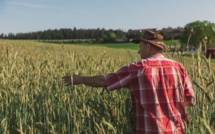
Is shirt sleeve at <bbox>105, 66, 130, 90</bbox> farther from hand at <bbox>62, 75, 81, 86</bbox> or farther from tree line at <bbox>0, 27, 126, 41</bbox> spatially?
tree line at <bbox>0, 27, 126, 41</bbox>

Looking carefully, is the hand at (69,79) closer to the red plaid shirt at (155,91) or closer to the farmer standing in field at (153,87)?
the farmer standing in field at (153,87)

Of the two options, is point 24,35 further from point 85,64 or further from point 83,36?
point 85,64

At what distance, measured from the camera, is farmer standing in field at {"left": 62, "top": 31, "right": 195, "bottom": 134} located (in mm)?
2348

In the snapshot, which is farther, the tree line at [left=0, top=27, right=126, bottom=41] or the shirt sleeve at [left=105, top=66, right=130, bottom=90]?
the tree line at [left=0, top=27, right=126, bottom=41]

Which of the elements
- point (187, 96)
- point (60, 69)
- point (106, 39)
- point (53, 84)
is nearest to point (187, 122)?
point (187, 96)

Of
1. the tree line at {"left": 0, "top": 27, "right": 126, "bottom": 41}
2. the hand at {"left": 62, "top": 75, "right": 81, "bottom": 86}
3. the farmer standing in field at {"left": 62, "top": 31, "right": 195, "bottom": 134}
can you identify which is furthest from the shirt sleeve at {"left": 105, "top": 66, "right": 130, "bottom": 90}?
the tree line at {"left": 0, "top": 27, "right": 126, "bottom": 41}

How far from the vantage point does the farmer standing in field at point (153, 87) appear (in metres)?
2.35

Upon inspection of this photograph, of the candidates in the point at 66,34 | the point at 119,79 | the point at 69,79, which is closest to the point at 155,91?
the point at 119,79

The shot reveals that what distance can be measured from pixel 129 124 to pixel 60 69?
3.50ft

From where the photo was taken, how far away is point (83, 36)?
83750 mm

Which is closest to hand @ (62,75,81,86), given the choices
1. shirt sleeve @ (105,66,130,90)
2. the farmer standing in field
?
the farmer standing in field

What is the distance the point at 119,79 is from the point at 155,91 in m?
0.27

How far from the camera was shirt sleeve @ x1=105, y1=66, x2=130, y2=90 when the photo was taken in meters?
2.41

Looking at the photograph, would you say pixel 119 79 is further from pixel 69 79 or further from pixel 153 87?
pixel 69 79
